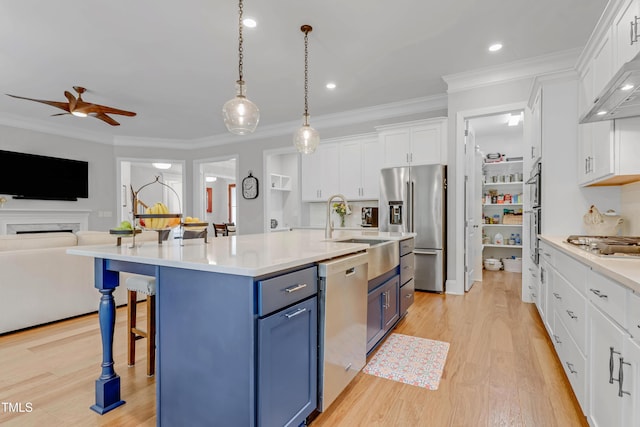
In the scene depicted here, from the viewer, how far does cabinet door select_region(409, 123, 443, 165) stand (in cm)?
446

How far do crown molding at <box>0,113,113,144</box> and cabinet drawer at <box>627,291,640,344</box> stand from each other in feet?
26.7

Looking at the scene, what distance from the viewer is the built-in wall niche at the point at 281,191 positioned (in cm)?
670

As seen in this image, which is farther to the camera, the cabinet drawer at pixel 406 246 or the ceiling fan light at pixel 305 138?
the ceiling fan light at pixel 305 138

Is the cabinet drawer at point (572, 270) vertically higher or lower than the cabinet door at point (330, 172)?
lower

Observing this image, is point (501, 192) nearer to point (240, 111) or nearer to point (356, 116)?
point (356, 116)

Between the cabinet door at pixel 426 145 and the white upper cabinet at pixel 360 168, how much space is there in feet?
2.62

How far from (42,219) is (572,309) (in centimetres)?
785

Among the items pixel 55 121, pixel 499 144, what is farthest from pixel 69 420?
pixel 499 144

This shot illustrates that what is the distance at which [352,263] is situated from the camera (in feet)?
5.97

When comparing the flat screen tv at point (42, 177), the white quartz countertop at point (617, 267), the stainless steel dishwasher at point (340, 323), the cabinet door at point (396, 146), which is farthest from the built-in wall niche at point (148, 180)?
the white quartz countertop at point (617, 267)

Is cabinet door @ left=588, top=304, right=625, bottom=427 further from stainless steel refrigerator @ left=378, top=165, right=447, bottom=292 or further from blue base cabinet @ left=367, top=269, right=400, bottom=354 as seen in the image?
stainless steel refrigerator @ left=378, top=165, right=447, bottom=292

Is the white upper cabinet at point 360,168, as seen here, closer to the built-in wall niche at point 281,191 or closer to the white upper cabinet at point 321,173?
the white upper cabinet at point 321,173

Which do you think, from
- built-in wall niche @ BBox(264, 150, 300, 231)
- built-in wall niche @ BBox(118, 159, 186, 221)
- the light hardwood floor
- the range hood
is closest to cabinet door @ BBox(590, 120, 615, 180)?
the range hood

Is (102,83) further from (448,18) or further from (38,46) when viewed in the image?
(448,18)
